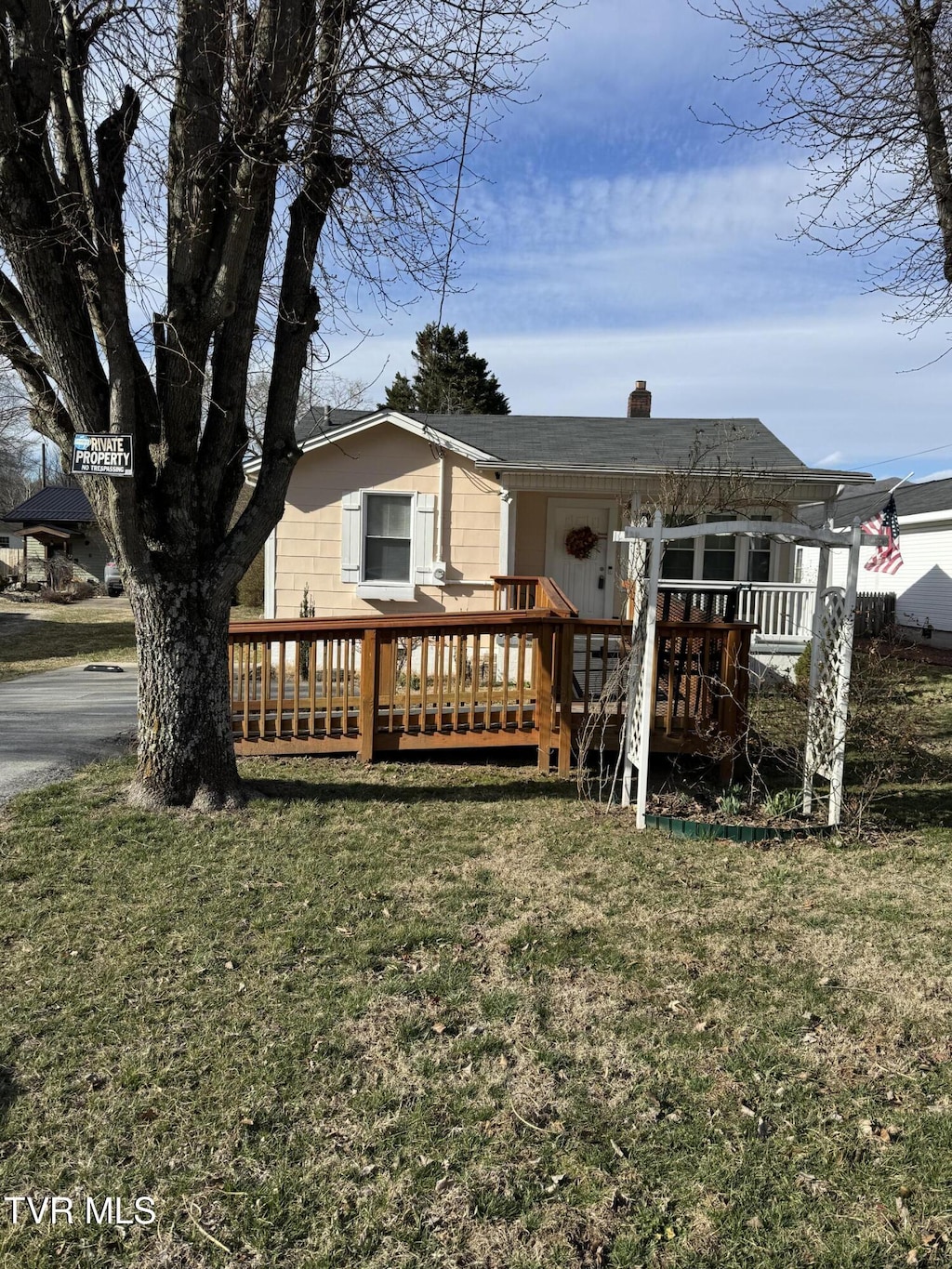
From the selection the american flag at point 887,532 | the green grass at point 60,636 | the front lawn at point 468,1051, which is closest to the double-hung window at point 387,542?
the green grass at point 60,636

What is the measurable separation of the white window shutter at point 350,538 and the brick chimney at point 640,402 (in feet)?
26.2

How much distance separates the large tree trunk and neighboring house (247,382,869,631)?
20.3ft

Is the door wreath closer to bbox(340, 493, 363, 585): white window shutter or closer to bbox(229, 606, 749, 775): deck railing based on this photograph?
bbox(340, 493, 363, 585): white window shutter

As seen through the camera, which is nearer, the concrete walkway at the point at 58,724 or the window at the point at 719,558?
the concrete walkway at the point at 58,724

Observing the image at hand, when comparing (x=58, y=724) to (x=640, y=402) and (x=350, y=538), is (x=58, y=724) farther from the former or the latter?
(x=640, y=402)

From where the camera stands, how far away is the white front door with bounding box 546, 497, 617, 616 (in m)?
12.3

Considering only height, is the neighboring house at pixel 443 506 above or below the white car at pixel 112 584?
above

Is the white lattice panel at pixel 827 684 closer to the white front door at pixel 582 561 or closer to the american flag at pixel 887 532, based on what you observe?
the american flag at pixel 887 532

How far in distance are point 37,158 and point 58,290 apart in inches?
29.8

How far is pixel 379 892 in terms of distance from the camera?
414 cm

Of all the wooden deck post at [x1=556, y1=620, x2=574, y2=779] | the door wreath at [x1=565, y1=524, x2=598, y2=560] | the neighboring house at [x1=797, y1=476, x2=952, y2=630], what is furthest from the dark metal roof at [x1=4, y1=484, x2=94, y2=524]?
the wooden deck post at [x1=556, y1=620, x2=574, y2=779]

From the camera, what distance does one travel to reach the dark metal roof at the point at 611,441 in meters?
11.0

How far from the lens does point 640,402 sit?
16.9m

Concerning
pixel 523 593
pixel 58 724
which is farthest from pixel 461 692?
pixel 58 724
